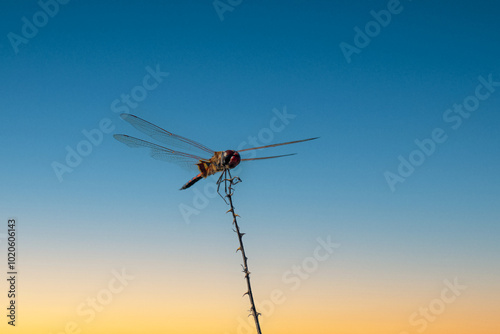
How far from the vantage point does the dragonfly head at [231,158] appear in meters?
11.4

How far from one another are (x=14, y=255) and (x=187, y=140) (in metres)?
15.5

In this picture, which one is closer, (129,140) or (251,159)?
(251,159)

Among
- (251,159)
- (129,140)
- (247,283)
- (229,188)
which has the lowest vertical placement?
(247,283)

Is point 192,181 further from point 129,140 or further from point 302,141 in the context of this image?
point 302,141

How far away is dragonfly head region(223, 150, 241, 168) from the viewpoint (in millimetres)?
11383

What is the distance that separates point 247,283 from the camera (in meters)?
8.28

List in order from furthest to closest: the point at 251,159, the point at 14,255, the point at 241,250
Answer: the point at 14,255
the point at 251,159
the point at 241,250

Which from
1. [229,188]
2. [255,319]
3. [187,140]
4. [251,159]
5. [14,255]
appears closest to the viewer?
[255,319]

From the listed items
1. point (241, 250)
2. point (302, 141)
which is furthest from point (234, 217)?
point (302, 141)

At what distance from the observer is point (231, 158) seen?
37.3 ft

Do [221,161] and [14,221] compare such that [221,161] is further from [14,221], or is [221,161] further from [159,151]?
[14,221]

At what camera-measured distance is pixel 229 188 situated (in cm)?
1030

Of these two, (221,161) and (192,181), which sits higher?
(192,181)

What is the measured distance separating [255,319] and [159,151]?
655cm
